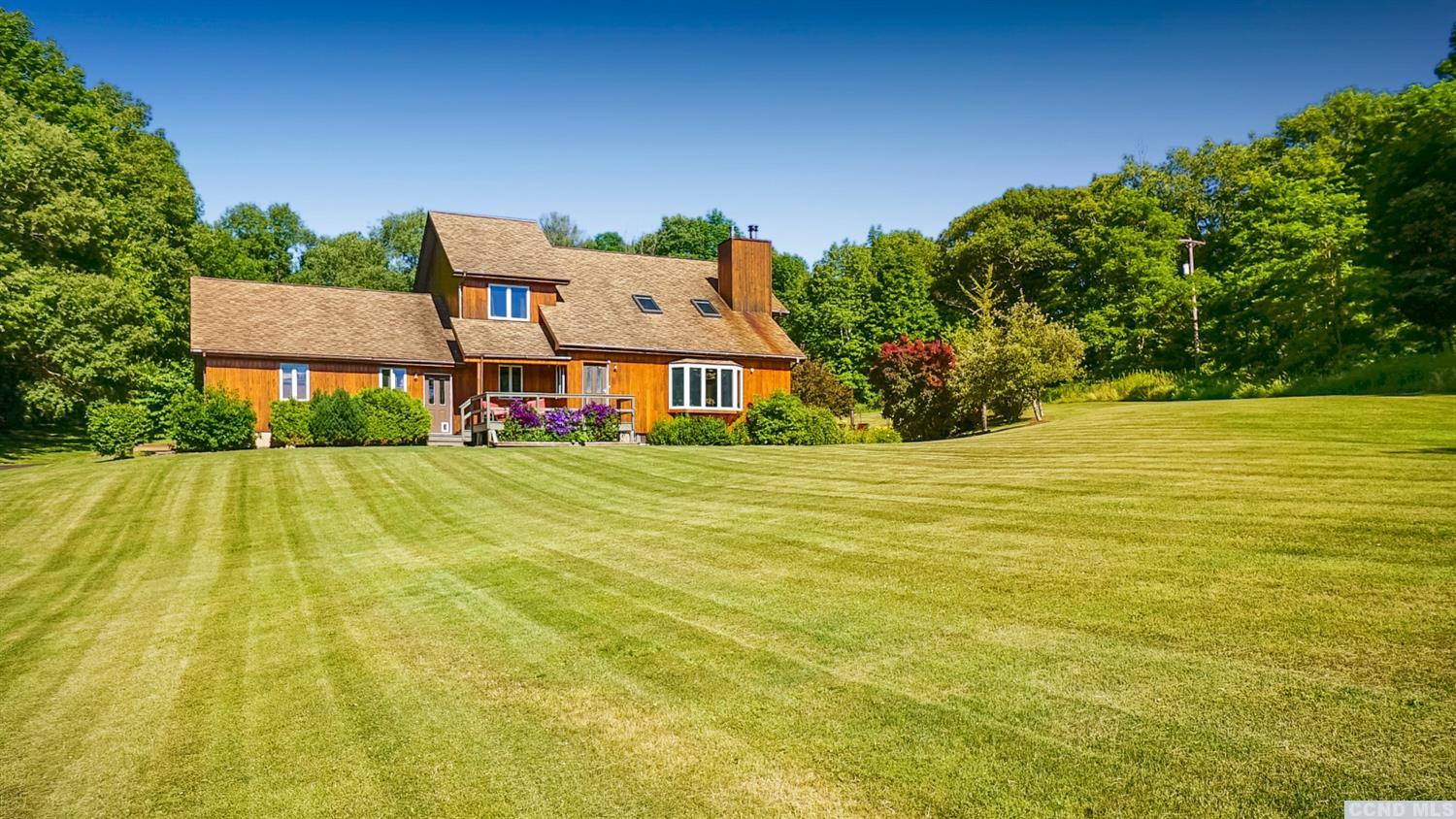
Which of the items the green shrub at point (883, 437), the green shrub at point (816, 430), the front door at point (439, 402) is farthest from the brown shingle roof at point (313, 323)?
the green shrub at point (883, 437)

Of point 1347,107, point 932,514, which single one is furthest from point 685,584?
point 1347,107

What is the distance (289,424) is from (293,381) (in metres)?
3.00

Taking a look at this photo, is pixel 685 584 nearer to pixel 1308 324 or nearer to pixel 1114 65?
pixel 1114 65

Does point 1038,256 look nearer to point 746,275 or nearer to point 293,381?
point 746,275

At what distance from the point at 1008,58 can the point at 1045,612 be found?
65.9 feet

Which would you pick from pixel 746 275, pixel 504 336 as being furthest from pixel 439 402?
pixel 746 275

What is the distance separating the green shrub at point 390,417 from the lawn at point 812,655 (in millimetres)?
A: 14005

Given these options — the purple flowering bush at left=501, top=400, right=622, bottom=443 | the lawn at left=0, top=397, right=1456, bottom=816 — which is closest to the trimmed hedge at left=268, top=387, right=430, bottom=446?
the purple flowering bush at left=501, top=400, right=622, bottom=443

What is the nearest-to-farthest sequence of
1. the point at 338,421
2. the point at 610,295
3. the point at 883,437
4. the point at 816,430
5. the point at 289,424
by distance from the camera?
the point at 338,421, the point at 289,424, the point at 816,430, the point at 883,437, the point at 610,295

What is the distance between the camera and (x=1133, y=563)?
283 inches

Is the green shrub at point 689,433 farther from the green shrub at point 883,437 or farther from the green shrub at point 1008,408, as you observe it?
the green shrub at point 1008,408

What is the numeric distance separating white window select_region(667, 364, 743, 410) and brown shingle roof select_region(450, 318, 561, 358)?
15.4 feet

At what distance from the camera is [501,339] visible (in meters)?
30.5

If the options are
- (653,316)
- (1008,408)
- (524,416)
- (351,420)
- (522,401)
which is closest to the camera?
(524,416)
